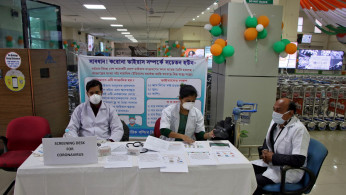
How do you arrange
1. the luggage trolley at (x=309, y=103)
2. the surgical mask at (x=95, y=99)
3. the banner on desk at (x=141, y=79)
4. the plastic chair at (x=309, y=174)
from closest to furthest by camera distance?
the plastic chair at (x=309, y=174) < the surgical mask at (x=95, y=99) < the banner on desk at (x=141, y=79) < the luggage trolley at (x=309, y=103)

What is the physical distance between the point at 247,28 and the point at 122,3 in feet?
17.0

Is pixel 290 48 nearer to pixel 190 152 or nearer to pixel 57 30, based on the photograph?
pixel 190 152

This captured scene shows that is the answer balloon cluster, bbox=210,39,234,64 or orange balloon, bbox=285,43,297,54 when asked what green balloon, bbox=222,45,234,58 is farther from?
orange balloon, bbox=285,43,297,54

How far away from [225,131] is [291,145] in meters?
0.59

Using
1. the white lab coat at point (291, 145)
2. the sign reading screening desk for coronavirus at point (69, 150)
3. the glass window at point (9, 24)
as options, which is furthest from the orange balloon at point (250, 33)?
the glass window at point (9, 24)

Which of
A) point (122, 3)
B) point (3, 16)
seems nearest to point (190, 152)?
point (3, 16)

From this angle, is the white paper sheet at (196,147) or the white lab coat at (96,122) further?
the white lab coat at (96,122)

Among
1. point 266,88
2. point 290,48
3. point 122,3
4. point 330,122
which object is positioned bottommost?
point 330,122

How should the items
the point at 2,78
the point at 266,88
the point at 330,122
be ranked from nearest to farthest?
1. the point at 2,78
2. the point at 266,88
3. the point at 330,122

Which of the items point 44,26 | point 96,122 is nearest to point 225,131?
point 96,122

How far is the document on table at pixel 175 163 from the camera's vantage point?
5.91 ft

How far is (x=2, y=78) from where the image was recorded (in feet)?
10.4

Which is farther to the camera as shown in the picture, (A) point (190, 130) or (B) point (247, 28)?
(B) point (247, 28)

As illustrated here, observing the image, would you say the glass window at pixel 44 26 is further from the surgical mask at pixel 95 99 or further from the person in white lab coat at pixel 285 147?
the person in white lab coat at pixel 285 147
